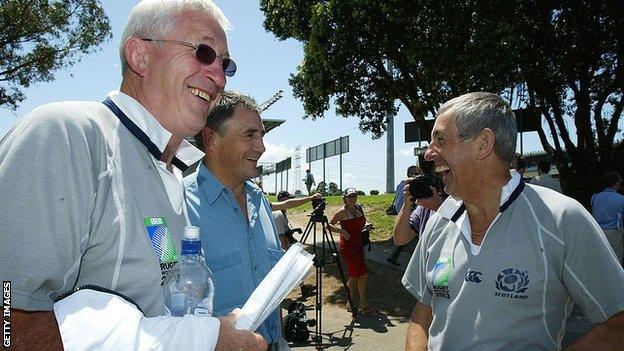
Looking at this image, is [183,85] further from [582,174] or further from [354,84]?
[582,174]

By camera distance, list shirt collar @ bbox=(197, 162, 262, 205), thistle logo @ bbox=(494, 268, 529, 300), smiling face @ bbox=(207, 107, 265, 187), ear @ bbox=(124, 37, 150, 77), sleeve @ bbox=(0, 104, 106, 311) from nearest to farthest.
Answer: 1. sleeve @ bbox=(0, 104, 106, 311)
2. ear @ bbox=(124, 37, 150, 77)
3. thistle logo @ bbox=(494, 268, 529, 300)
4. shirt collar @ bbox=(197, 162, 262, 205)
5. smiling face @ bbox=(207, 107, 265, 187)

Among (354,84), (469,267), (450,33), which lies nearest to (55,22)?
(354,84)

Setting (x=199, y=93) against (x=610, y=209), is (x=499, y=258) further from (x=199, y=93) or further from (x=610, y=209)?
(x=610, y=209)

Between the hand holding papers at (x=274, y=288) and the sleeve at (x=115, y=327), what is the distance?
162 millimetres

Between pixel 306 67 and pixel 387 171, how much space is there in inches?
986

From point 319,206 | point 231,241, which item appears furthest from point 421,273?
point 319,206

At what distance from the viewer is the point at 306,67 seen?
1524 centimetres

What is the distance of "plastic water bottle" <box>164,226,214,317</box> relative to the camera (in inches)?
54.6

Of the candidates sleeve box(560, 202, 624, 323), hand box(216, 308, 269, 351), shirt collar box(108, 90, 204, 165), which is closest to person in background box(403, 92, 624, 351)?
sleeve box(560, 202, 624, 323)

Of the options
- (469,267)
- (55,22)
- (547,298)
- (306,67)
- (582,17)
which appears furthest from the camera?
(55,22)

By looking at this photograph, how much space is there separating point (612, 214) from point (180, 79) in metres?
9.90

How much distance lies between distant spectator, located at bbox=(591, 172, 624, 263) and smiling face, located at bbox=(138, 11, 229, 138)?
9.58m

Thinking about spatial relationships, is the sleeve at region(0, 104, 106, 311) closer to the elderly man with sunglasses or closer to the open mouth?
the elderly man with sunglasses

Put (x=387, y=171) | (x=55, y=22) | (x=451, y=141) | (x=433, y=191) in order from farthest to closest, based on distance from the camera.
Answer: (x=387, y=171) → (x=55, y=22) → (x=433, y=191) → (x=451, y=141)
